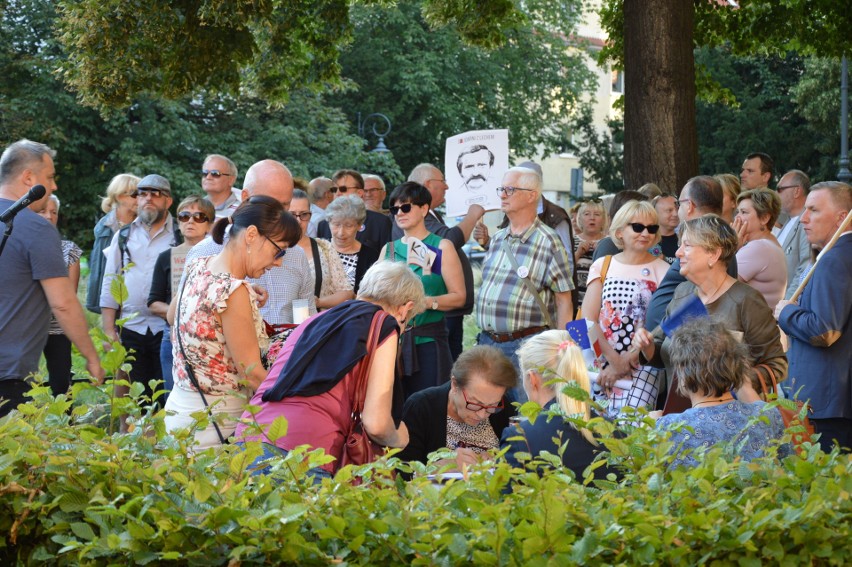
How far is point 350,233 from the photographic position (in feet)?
26.4

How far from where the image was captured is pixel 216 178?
→ 8.52 metres

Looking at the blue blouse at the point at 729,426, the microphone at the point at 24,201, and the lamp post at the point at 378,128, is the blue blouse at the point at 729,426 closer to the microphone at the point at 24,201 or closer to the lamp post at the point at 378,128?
the microphone at the point at 24,201

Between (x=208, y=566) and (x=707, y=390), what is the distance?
257 centimetres

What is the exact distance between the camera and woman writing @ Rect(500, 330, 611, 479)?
4.29m

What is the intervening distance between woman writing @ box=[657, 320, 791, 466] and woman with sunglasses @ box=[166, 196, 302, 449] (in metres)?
1.73

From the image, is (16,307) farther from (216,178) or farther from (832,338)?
(832,338)

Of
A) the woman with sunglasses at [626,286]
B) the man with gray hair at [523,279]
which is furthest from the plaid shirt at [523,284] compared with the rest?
the woman with sunglasses at [626,286]

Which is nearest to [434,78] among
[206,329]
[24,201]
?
[24,201]

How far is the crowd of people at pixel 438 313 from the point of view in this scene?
4.29 metres

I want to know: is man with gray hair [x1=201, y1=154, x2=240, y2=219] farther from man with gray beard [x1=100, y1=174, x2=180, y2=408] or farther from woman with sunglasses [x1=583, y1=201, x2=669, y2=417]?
woman with sunglasses [x1=583, y1=201, x2=669, y2=417]

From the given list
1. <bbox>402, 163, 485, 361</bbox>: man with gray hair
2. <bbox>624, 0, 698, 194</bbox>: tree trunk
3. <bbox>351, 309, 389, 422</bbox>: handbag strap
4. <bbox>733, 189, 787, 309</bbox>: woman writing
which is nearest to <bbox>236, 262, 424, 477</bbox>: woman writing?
<bbox>351, 309, 389, 422</bbox>: handbag strap

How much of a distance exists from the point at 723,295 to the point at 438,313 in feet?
7.65

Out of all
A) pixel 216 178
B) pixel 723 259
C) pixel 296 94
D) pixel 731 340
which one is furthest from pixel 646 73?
pixel 296 94

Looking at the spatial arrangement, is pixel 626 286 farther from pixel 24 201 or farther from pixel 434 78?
pixel 434 78
